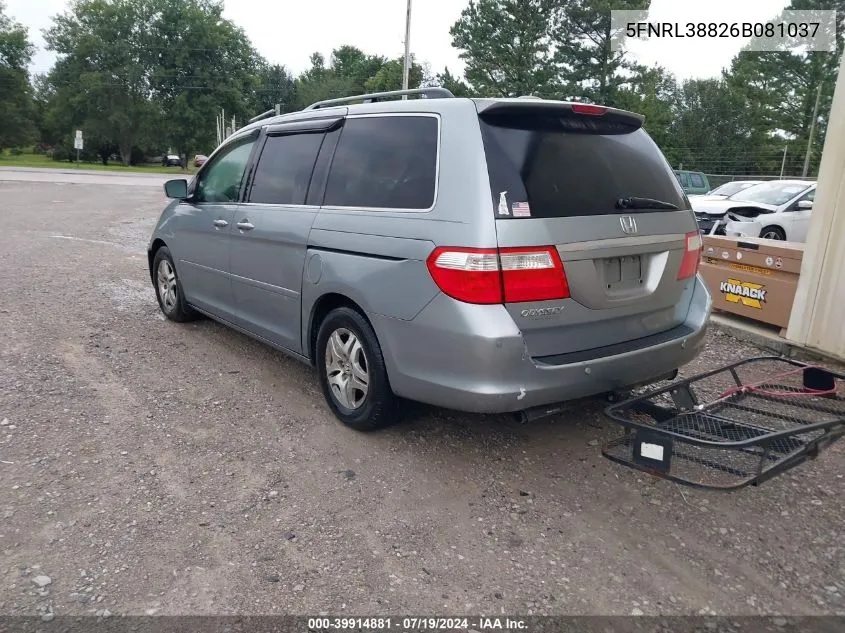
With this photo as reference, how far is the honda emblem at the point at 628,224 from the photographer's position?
3.38 metres

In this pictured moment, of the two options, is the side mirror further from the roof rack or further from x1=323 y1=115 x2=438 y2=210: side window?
x1=323 y1=115 x2=438 y2=210: side window

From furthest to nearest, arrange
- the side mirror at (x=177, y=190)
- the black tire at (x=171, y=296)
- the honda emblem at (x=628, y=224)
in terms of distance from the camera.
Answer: the black tire at (x=171, y=296) → the side mirror at (x=177, y=190) → the honda emblem at (x=628, y=224)

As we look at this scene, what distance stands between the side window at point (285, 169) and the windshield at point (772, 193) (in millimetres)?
12068

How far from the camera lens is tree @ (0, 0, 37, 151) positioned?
193 feet

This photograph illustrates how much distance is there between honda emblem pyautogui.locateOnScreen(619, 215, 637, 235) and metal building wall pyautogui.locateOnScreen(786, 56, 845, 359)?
278 cm

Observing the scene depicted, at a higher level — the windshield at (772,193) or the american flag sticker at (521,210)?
the windshield at (772,193)

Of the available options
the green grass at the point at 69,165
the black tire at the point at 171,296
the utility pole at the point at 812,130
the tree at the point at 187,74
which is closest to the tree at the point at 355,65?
the tree at the point at 187,74

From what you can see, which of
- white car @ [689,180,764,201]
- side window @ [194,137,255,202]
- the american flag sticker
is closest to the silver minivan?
the american flag sticker

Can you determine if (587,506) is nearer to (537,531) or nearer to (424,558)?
(537,531)

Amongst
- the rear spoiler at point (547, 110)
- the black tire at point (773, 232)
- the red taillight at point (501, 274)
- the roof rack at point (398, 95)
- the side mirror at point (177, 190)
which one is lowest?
the black tire at point (773, 232)

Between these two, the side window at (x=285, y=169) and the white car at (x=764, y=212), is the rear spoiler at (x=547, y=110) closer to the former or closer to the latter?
the side window at (x=285, y=169)

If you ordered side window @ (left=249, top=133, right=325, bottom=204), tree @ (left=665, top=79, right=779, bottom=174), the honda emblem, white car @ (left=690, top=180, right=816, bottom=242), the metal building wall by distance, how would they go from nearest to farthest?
the honda emblem
side window @ (left=249, top=133, right=325, bottom=204)
the metal building wall
white car @ (left=690, top=180, right=816, bottom=242)
tree @ (left=665, top=79, right=779, bottom=174)

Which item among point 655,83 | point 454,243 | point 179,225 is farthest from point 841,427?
point 655,83

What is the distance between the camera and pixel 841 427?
302 centimetres
